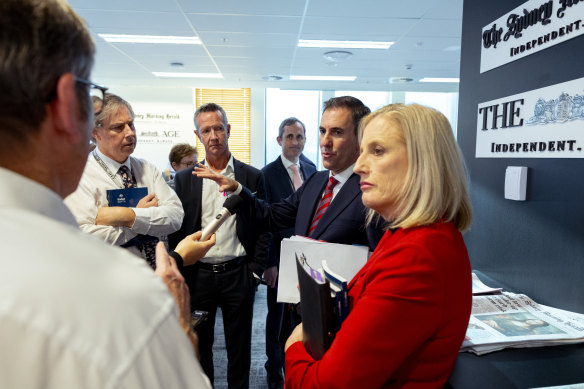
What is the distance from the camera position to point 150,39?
18.1 feet

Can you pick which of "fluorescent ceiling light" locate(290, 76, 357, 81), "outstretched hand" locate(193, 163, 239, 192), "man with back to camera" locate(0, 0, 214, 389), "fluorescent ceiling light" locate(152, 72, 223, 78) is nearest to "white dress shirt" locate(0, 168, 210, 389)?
"man with back to camera" locate(0, 0, 214, 389)

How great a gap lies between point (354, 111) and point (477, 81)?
2.52 ft

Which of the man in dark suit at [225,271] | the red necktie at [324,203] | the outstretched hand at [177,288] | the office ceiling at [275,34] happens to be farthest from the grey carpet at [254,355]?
the office ceiling at [275,34]

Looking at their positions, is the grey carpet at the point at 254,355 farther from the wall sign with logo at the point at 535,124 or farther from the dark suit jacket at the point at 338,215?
the wall sign with logo at the point at 535,124

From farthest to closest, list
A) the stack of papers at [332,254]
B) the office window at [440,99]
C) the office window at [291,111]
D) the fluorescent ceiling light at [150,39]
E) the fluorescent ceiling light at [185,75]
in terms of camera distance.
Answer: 1. the office window at [440,99]
2. the office window at [291,111]
3. the fluorescent ceiling light at [185,75]
4. the fluorescent ceiling light at [150,39]
5. the stack of papers at [332,254]

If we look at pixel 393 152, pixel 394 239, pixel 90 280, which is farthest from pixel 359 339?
pixel 90 280

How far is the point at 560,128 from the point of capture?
1464 mm

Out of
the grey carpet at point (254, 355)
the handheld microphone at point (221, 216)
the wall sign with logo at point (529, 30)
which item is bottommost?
the grey carpet at point (254, 355)

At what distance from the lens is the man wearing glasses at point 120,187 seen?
5.56 ft

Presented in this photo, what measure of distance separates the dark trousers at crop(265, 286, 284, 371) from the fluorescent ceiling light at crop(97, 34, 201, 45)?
13.8 feet

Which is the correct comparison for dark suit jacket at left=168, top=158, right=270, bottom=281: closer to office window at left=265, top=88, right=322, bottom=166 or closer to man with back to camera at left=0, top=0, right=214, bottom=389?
man with back to camera at left=0, top=0, right=214, bottom=389

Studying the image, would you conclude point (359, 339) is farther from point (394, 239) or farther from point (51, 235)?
point (51, 235)

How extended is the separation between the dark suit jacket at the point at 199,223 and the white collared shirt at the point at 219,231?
0.04m

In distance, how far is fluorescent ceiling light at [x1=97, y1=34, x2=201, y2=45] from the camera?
540cm
